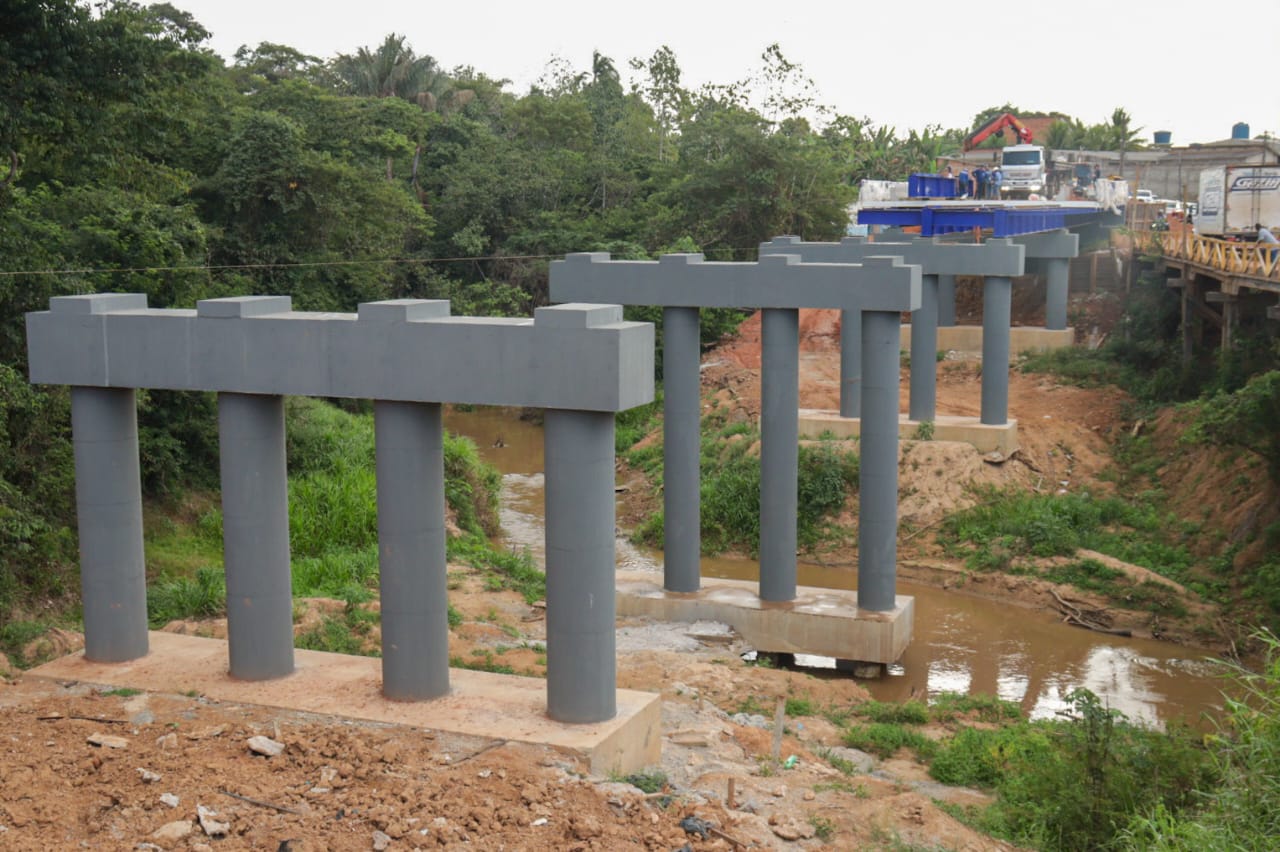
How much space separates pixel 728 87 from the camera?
57.9 m

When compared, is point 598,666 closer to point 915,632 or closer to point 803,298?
point 803,298

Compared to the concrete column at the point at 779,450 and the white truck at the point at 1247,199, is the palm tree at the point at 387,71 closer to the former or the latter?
the white truck at the point at 1247,199

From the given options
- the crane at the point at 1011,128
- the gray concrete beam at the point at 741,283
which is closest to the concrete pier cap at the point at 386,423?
the gray concrete beam at the point at 741,283

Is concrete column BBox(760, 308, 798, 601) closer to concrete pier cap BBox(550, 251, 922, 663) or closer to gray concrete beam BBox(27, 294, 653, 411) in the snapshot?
concrete pier cap BBox(550, 251, 922, 663)

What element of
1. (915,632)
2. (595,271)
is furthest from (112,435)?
(915,632)

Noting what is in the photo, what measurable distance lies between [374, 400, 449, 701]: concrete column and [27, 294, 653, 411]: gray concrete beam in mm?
443

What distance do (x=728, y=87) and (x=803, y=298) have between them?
38857 millimetres

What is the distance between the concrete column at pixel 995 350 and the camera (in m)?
31.6

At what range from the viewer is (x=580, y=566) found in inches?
556

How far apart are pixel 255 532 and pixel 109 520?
1.98 m

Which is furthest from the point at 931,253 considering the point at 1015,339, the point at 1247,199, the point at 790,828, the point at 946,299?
the point at 790,828

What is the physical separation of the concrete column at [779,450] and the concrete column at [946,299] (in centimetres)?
1819

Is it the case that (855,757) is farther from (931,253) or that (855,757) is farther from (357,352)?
(931,253)

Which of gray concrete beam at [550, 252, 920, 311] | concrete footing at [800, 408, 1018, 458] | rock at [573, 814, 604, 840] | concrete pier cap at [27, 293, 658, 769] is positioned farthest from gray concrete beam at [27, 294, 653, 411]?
concrete footing at [800, 408, 1018, 458]
